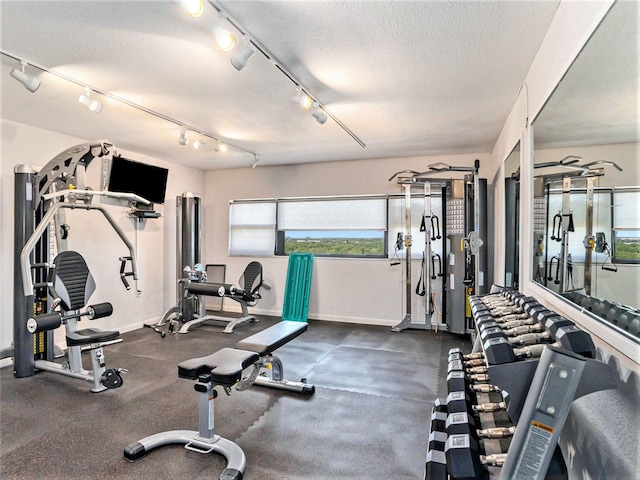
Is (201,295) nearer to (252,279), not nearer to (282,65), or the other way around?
(252,279)

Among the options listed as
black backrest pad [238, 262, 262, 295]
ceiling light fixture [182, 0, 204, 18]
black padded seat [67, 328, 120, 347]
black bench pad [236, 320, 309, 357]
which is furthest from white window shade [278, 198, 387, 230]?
ceiling light fixture [182, 0, 204, 18]

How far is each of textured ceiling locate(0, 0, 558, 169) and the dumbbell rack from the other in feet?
5.52

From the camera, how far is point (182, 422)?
2.54m

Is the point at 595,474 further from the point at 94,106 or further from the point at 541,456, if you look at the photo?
the point at 94,106

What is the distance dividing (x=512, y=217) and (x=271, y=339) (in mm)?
2293

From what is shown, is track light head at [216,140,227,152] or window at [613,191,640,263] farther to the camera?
track light head at [216,140,227,152]

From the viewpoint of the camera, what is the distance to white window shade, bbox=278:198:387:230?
5.58 metres

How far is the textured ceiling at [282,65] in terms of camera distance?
1973 mm

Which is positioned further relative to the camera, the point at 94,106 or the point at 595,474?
the point at 94,106

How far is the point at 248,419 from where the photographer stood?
Answer: 8.49 feet

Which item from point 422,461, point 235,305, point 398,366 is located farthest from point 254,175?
point 422,461

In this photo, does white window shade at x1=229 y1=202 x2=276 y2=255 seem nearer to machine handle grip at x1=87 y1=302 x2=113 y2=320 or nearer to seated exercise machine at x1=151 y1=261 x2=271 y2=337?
seated exercise machine at x1=151 y1=261 x2=271 y2=337

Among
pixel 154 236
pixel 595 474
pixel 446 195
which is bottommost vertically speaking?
pixel 595 474

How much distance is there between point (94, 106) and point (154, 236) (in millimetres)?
2880
